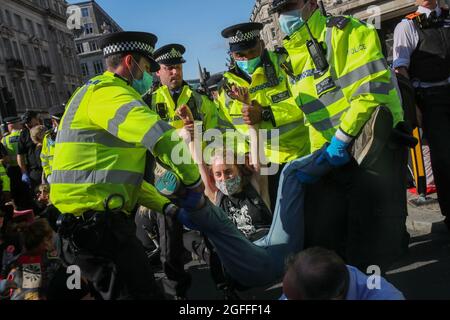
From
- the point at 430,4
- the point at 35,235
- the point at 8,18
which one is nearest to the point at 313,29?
the point at 430,4

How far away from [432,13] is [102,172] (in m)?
3.42

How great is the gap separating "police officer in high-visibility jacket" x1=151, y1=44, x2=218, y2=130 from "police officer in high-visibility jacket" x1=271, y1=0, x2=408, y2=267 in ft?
8.28

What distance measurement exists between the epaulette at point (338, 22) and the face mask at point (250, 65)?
1.33m

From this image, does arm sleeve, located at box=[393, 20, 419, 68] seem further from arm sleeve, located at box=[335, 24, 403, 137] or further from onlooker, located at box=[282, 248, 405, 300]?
onlooker, located at box=[282, 248, 405, 300]

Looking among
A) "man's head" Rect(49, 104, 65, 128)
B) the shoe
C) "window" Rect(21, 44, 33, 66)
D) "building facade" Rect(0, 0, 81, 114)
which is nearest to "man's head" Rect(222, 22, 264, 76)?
the shoe

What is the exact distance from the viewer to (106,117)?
270cm

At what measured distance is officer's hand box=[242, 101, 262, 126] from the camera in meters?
4.13

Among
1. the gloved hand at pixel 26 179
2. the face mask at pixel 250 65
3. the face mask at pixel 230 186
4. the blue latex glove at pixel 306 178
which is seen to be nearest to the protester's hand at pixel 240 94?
the face mask at pixel 250 65

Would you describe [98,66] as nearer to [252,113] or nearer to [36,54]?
[36,54]

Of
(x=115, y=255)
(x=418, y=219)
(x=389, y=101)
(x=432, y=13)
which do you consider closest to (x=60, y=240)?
(x=115, y=255)

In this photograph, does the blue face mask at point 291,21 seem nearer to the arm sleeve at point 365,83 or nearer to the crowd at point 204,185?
the crowd at point 204,185

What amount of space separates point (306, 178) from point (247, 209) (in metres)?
1.29

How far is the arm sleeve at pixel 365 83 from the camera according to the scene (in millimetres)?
2885

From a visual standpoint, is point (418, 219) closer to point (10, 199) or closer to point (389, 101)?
point (389, 101)
